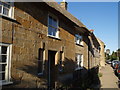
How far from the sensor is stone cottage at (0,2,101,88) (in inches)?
259

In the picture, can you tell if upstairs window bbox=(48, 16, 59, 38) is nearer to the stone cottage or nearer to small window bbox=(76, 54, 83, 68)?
the stone cottage

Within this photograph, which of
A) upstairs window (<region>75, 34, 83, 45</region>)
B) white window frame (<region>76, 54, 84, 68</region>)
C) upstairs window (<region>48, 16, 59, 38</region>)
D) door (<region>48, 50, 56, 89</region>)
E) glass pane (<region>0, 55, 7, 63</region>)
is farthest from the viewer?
white window frame (<region>76, 54, 84, 68</region>)

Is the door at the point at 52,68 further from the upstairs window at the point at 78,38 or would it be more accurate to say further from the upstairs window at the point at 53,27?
the upstairs window at the point at 78,38

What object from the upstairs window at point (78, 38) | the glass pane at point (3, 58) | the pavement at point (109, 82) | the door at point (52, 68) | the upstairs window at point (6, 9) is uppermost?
the upstairs window at point (6, 9)

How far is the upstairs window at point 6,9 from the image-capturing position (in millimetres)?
6564

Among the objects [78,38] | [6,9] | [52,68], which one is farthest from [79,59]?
[6,9]

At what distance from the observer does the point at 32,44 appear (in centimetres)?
829

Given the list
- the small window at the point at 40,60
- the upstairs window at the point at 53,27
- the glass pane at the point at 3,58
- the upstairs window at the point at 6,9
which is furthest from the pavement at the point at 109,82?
the upstairs window at the point at 6,9

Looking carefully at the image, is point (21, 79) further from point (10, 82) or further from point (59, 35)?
point (59, 35)

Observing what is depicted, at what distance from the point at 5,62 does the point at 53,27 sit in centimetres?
491

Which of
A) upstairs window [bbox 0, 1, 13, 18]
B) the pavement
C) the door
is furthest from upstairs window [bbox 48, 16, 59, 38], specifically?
the pavement

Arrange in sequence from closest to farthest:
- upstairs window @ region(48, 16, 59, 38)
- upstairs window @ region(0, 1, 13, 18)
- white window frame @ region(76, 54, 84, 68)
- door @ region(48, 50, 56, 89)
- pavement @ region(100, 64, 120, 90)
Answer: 1. upstairs window @ region(0, 1, 13, 18)
2. upstairs window @ region(48, 16, 59, 38)
3. door @ region(48, 50, 56, 89)
4. pavement @ region(100, 64, 120, 90)
5. white window frame @ region(76, 54, 84, 68)

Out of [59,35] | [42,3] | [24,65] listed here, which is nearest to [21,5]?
[42,3]

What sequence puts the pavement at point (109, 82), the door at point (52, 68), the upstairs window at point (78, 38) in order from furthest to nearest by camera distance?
the upstairs window at point (78, 38) → the pavement at point (109, 82) → the door at point (52, 68)
